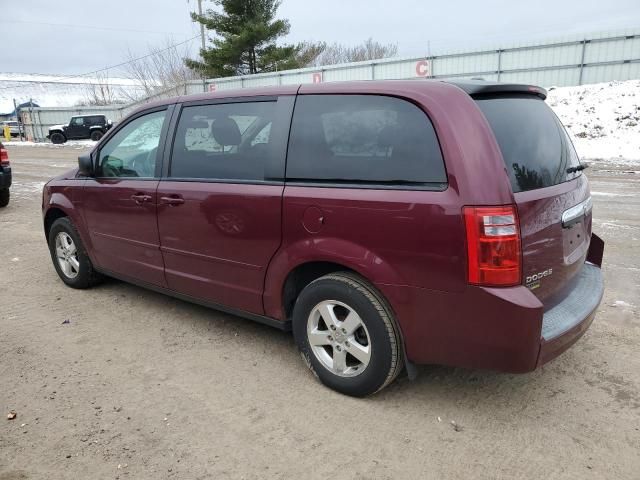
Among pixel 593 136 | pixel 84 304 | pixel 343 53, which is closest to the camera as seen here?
pixel 84 304

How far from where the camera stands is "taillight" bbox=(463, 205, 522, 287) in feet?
8.00

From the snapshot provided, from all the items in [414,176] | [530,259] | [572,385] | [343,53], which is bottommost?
[572,385]

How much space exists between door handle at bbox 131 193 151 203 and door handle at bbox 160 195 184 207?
0.18m

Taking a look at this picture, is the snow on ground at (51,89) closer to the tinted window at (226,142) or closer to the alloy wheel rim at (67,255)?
the alloy wheel rim at (67,255)

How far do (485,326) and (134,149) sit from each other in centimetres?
313

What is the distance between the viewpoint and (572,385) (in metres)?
3.11

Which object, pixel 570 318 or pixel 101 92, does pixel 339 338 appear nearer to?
pixel 570 318

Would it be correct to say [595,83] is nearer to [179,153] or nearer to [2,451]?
[179,153]

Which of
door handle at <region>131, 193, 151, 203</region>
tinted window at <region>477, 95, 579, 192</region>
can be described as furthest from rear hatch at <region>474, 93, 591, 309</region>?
door handle at <region>131, 193, 151, 203</region>

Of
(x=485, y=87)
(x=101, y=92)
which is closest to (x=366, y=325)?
(x=485, y=87)

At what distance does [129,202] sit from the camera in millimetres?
4094

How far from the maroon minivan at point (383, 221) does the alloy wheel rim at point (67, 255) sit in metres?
1.47

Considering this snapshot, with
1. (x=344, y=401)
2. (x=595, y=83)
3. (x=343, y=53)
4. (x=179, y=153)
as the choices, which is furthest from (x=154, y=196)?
(x=343, y=53)

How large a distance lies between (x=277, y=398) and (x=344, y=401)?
39cm
